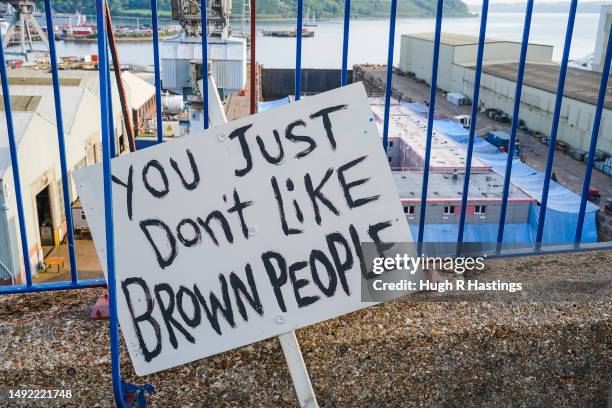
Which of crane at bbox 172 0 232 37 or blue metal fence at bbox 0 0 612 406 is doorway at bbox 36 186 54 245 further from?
blue metal fence at bbox 0 0 612 406

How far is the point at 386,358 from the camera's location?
2.13 meters

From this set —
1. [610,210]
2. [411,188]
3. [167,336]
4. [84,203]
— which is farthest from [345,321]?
[610,210]

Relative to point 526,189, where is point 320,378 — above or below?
above

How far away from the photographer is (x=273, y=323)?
5.69 ft

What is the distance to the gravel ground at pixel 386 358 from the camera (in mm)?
2010

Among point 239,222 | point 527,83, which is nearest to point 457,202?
point 239,222

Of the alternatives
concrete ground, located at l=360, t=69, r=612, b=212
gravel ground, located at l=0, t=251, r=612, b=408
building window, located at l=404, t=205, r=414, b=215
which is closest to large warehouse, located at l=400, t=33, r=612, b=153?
concrete ground, located at l=360, t=69, r=612, b=212

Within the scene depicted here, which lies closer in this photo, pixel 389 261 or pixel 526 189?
pixel 389 261

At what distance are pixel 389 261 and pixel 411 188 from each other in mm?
12306

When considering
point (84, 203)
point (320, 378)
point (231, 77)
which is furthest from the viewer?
point (231, 77)

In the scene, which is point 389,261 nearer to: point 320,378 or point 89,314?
point 320,378

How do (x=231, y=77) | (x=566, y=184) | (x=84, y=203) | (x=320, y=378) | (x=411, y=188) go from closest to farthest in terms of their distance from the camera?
(x=84, y=203) < (x=320, y=378) < (x=411, y=188) < (x=231, y=77) < (x=566, y=184)

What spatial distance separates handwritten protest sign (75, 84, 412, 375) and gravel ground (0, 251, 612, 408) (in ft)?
1.21

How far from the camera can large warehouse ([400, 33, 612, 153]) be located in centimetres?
2277
